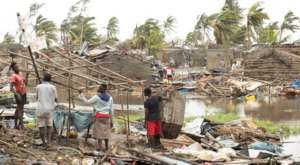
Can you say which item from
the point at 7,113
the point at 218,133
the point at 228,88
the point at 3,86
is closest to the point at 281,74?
the point at 228,88

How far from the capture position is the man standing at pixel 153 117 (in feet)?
36.0

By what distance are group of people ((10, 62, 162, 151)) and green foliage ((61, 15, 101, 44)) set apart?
1350 inches

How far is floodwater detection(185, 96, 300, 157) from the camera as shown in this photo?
2045 centimetres

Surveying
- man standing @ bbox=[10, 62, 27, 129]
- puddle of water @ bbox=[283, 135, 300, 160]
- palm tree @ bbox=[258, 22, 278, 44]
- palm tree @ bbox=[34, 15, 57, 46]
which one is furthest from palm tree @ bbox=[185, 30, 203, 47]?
man standing @ bbox=[10, 62, 27, 129]

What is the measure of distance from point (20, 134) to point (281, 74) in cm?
2658

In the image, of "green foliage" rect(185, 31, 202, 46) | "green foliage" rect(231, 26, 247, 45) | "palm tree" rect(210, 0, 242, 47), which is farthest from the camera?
"green foliage" rect(185, 31, 202, 46)

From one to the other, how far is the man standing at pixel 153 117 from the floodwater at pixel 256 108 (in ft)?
18.4

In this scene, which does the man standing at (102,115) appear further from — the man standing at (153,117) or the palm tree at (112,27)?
Result: the palm tree at (112,27)

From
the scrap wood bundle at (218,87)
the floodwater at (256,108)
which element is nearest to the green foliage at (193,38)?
the scrap wood bundle at (218,87)

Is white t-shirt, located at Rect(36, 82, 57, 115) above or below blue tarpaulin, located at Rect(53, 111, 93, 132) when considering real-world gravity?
above

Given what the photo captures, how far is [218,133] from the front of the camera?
13344mm

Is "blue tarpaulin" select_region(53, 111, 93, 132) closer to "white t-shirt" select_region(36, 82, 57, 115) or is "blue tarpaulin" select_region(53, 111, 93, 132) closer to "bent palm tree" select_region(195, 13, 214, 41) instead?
"white t-shirt" select_region(36, 82, 57, 115)

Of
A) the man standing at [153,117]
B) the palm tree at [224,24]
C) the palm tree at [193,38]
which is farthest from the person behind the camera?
the palm tree at [193,38]

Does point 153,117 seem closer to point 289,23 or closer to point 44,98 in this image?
point 44,98
